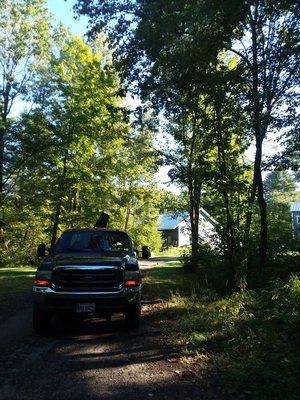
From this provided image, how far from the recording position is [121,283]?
319 inches

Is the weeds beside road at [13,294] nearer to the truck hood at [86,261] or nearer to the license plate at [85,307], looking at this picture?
the truck hood at [86,261]

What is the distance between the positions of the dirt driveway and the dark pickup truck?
48 cm

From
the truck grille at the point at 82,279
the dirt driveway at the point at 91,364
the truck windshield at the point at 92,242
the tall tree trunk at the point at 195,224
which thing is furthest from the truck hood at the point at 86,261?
the tall tree trunk at the point at 195,224

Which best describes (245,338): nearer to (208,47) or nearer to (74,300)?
(74,300)

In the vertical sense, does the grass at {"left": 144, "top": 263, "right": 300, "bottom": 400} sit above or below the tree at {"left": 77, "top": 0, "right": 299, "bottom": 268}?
below

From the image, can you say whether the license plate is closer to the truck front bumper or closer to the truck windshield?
the truck front bumper

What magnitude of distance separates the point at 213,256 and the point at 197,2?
1019 cm

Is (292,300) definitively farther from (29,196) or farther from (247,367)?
(29,196)

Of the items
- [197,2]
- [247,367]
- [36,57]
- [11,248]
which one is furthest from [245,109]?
[11,248]

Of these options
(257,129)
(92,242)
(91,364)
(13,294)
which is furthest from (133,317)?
(13,294)

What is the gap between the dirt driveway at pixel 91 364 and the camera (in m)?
5.14

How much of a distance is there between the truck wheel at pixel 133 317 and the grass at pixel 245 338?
0.78m

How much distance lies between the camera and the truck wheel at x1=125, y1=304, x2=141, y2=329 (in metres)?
8.41

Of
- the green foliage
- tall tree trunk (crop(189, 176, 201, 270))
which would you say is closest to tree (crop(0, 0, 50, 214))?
the green foliage
